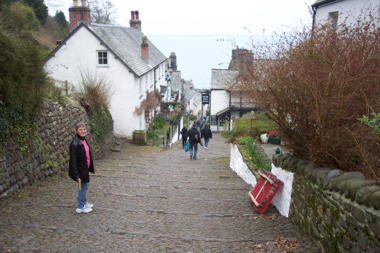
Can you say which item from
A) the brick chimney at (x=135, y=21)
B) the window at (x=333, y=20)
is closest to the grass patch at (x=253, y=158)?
the window at (x=333, y=20)

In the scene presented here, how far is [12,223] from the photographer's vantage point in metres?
5.36

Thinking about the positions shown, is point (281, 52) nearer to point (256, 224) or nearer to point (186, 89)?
point (256, 224)

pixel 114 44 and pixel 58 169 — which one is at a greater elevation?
pixel 114 44

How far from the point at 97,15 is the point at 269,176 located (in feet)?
149

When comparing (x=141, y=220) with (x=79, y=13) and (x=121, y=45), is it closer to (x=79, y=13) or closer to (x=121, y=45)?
(x=79, y=13)

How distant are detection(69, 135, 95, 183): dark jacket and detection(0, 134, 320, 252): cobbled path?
0.73 m

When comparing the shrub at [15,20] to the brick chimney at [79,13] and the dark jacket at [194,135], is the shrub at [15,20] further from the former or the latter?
the dark jacket at [194,135]

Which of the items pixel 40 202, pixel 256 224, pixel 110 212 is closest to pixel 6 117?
pixel 40 202

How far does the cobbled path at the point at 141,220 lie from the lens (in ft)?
15.8

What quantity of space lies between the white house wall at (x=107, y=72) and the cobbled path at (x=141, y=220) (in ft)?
41.6

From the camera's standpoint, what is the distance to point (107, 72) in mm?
20828

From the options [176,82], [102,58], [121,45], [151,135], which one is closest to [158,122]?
[151,135]

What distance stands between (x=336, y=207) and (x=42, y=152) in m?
7.09

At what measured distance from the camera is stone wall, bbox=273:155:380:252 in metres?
3.49
